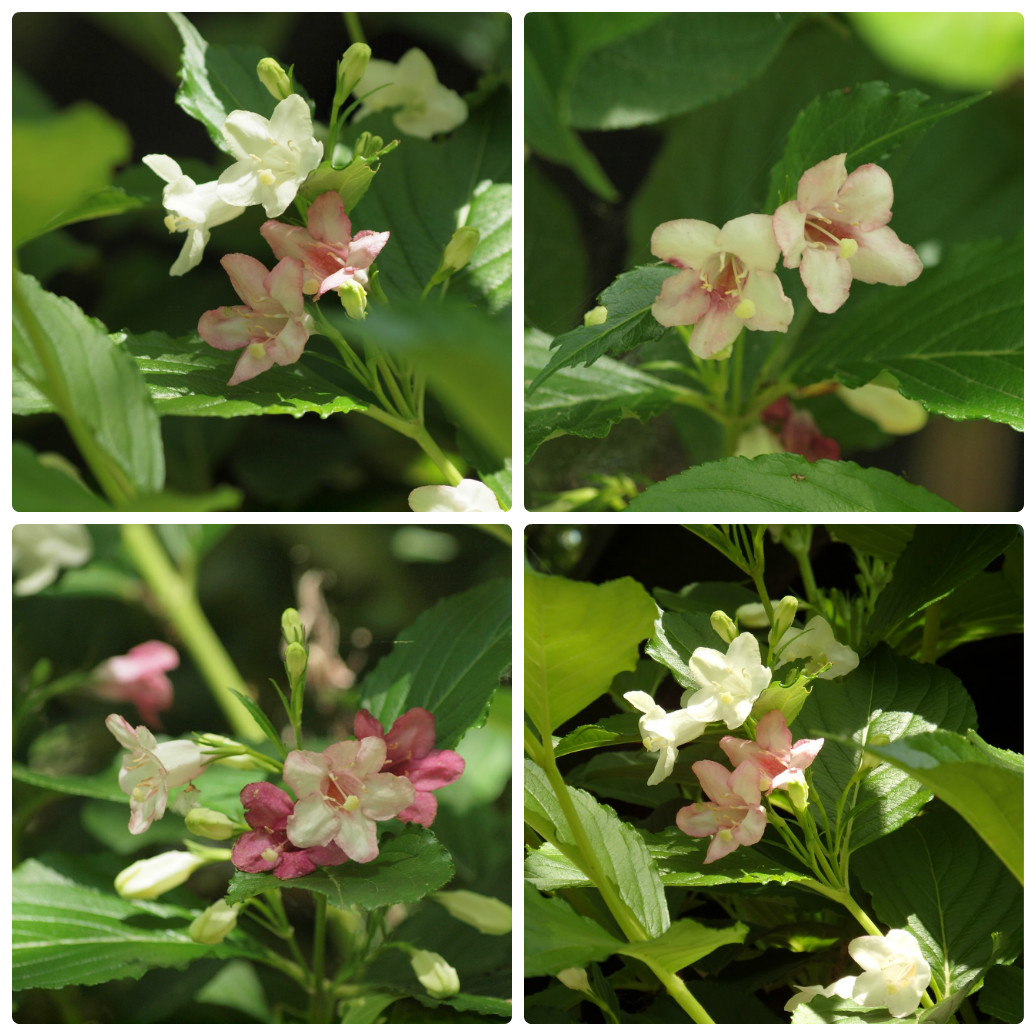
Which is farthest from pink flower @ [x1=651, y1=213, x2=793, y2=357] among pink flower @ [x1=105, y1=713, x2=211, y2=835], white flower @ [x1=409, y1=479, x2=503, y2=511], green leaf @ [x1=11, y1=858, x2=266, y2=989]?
green leaf @ [x1=11, y1=858, x2=266, y2=989]

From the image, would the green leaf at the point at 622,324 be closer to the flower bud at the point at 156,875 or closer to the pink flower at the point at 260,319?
the pink flower at the point at 260,319

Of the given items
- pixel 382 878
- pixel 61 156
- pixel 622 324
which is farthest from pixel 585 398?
pixel 61 156

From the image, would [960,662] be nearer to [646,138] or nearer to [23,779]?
[646,138]

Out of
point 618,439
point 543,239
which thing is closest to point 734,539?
point 618,439

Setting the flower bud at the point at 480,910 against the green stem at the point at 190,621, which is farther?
the green stem at the point at 190,621

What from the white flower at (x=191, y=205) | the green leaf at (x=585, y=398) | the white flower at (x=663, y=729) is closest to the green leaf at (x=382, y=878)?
the white flower at (x=663, y=729)

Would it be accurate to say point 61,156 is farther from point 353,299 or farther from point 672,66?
point 672,66
